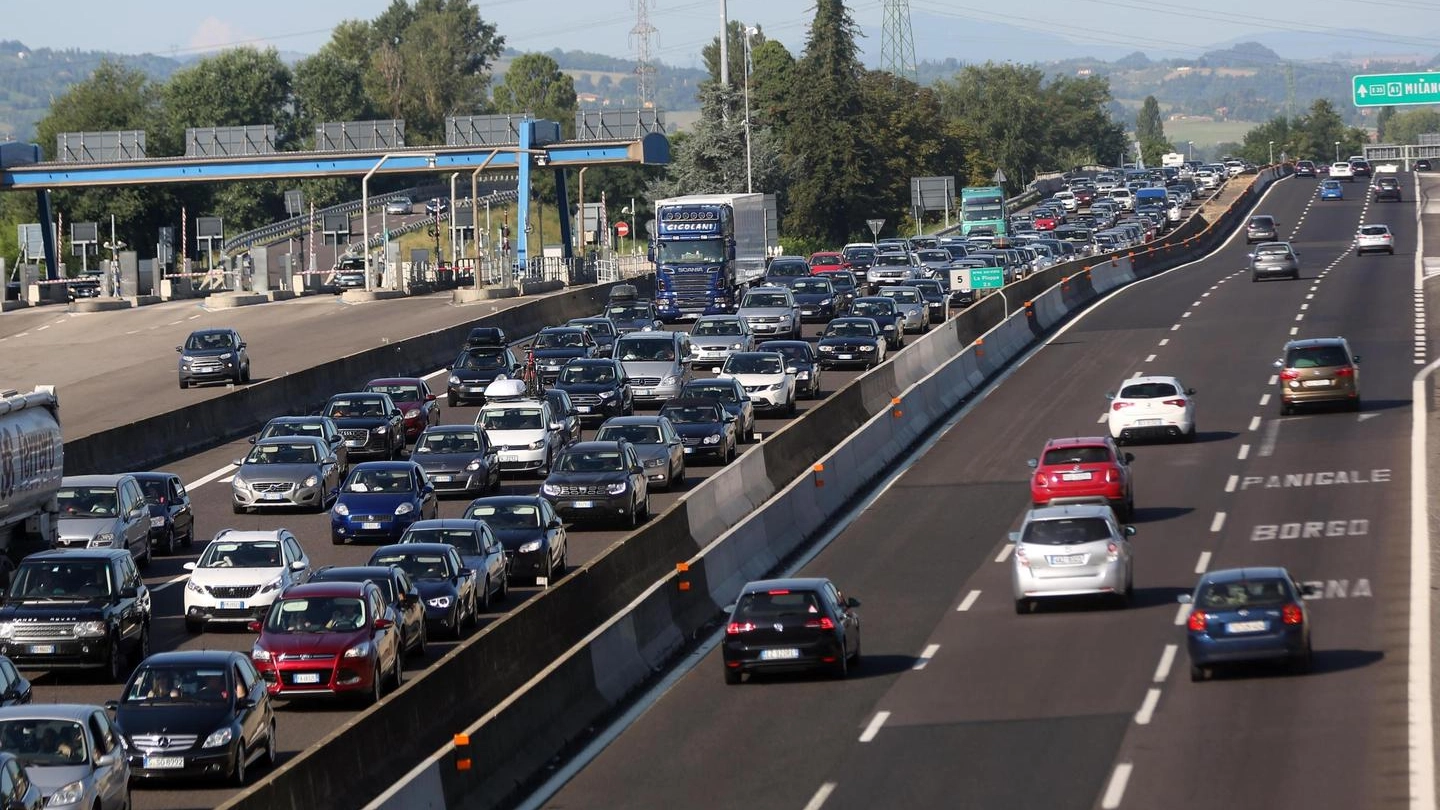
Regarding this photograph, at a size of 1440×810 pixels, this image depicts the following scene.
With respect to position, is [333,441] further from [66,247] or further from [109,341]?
[66,247]

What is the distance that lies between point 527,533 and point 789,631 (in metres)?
6.49

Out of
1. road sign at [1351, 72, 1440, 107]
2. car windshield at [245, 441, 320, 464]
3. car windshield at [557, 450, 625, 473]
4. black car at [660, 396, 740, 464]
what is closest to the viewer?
car windshield at [557, 450, 625, 473]

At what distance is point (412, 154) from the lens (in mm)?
96625

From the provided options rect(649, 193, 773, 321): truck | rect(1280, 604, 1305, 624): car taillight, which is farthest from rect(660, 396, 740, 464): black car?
rect(649, 193, 773, 321): truck

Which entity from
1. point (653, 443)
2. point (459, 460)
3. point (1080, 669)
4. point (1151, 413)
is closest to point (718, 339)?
point (1151, 413)

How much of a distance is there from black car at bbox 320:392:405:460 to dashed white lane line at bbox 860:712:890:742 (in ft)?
68.6

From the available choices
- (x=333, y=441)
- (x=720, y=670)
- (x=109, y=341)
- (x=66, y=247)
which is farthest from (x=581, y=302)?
(x=66, y=247)

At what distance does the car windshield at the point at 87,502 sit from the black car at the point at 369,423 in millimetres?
9661

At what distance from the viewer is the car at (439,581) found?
87.8 feet

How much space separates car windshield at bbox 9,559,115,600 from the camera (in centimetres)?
2491

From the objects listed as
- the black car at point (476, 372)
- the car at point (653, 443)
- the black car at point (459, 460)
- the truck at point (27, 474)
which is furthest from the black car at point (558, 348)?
the truck at point (27, 474)

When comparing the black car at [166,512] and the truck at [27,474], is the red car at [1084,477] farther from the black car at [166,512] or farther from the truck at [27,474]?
the truck at [27,474]

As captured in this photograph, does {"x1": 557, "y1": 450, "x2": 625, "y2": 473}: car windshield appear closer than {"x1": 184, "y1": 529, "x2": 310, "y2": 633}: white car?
No

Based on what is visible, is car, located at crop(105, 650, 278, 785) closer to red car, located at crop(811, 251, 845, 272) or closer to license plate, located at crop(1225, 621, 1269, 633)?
license plate, located at crop(1225, 621, 1269, 633)
